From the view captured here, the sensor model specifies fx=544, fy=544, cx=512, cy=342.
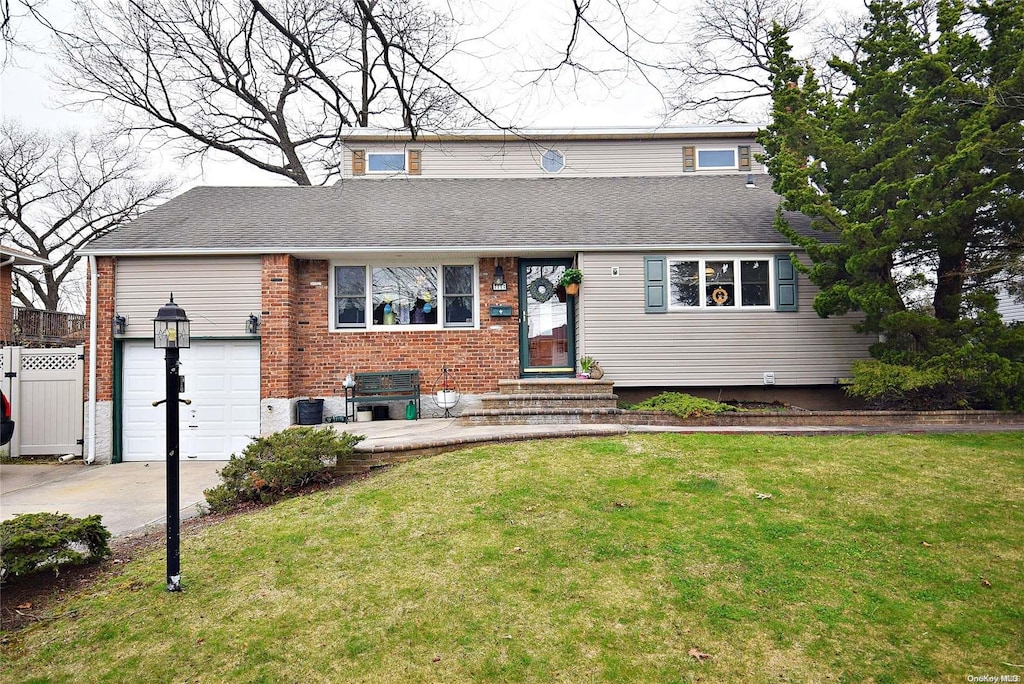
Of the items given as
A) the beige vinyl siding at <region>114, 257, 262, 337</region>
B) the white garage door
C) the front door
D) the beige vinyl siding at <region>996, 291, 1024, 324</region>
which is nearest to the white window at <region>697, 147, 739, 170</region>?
the front door

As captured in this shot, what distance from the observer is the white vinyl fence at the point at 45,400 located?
381 inches

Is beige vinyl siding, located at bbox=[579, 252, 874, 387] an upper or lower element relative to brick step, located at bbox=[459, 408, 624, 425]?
upper

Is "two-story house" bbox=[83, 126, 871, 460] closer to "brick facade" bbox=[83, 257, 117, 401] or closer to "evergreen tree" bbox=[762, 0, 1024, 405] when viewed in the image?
"brick facade" bbox=[83, 257, 117, 401]

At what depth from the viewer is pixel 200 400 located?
9641 millimetres

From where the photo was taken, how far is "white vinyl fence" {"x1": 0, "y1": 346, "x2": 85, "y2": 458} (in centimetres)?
968

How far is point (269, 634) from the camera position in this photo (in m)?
3.10

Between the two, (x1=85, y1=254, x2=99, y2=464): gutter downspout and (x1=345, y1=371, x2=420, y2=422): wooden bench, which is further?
(x1=345, y1=371, x2=420, y2=422): wooden bench

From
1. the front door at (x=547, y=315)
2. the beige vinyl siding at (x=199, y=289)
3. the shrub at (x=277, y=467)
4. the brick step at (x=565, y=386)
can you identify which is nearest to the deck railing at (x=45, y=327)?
the beige vinyl siding at (x=199, y=289)

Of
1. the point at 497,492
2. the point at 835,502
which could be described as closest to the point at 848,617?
the point at 835,502

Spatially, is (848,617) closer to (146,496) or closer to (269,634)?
(269,634)

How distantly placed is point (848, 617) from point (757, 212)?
9436mm

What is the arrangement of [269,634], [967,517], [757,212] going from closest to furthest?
[269,634], [967,517], [757,212]

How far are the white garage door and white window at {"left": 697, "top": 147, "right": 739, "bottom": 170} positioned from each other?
11.3 meters

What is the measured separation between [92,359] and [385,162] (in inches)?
300
